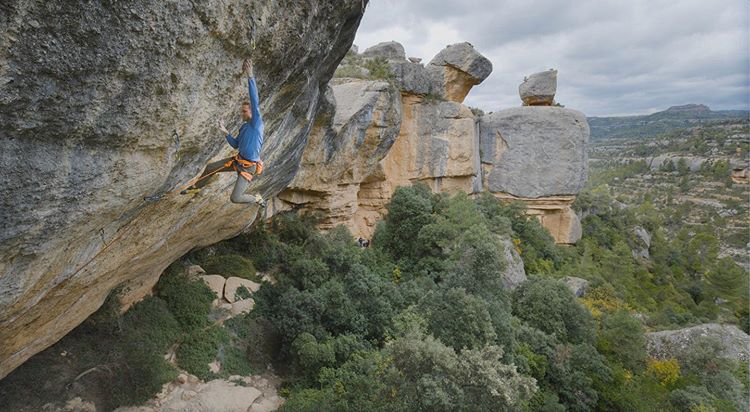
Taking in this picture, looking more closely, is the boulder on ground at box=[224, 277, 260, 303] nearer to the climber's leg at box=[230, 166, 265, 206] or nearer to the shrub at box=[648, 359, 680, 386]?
the climber's leg at box=[230, 166, 265, 206]

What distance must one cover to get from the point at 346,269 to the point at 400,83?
871 centimetres

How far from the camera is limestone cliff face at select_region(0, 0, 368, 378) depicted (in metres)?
2.91

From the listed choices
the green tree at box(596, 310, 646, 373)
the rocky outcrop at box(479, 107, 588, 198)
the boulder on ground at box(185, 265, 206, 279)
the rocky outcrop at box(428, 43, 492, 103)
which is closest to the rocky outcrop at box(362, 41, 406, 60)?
the rocky outcrop at box(428, 43, 492, 103)

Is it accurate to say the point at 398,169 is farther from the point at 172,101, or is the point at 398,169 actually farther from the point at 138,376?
the point at 172,101

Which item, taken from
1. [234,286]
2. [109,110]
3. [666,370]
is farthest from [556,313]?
[109,110]

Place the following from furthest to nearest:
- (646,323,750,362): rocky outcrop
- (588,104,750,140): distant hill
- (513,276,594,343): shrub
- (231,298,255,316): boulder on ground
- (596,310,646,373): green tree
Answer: (588,104,750,140): distant hill → (646,323,750,362): rocky outcrop → (513,276,594,343): shrub → (596,310,646,373): green tree → (231,298,255,316): boulder on ground

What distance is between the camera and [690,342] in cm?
1362

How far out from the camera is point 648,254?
91.3 ft

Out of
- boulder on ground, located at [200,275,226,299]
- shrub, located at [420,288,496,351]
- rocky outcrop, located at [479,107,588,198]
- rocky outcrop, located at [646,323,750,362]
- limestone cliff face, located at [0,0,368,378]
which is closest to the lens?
limestone cliff face, located at [0,0,368,378]

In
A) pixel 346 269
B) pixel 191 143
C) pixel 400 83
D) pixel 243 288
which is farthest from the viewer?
pixel 400 83

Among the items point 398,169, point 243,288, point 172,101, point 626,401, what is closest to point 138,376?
point 243,288

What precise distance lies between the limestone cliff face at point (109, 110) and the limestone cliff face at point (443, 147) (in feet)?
24.6

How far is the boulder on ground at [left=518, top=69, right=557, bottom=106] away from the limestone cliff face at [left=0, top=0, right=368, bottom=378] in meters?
19.8

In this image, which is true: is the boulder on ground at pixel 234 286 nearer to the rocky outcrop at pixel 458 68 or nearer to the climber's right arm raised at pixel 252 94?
the climber's right arm raised at pixel 252 94
